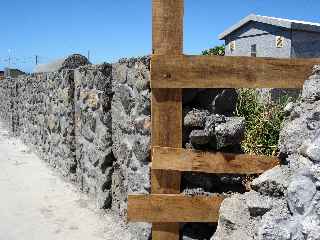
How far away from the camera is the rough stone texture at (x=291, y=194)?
2.50m

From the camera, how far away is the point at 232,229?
3.26 metres

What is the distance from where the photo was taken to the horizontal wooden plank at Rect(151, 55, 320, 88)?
353cm

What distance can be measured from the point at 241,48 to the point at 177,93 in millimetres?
15039

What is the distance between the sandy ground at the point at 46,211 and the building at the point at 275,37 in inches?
379

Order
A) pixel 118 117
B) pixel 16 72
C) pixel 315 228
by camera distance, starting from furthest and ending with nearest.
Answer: pixel 16 72
pixel 118 117
pixel 315 228

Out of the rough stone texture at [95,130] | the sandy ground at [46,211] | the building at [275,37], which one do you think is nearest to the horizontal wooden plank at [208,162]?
the sandy ground at [46,211]

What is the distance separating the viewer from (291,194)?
261 centimetres

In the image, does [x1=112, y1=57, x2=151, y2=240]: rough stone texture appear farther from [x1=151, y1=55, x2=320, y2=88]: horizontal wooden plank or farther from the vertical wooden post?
[x1=151, y1=55, x2=320, y2=88]: horizontal wooden plank

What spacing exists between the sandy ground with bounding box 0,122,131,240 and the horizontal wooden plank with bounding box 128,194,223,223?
3.88 feet

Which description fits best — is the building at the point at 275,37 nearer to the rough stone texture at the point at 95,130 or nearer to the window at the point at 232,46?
the window at the point at 232,46

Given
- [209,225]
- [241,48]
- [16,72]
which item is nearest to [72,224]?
[209,225]

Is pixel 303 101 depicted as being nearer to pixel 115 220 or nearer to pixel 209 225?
pixel 209 225

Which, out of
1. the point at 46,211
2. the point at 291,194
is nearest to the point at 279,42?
the point at 46,211

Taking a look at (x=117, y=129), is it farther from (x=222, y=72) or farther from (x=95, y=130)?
(x=222, y=72)
